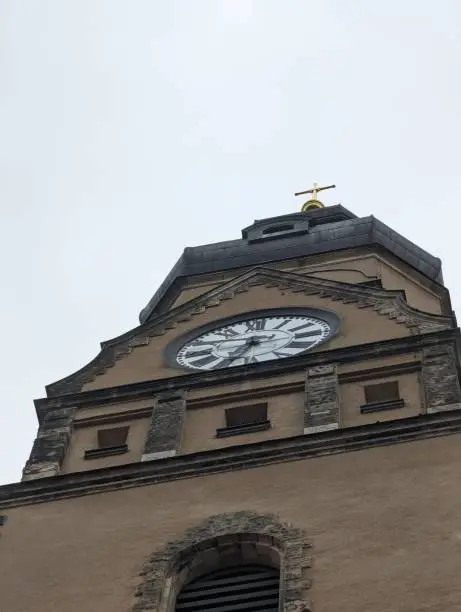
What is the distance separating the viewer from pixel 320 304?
30641 millimetres

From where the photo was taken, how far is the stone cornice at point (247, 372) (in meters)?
27.2

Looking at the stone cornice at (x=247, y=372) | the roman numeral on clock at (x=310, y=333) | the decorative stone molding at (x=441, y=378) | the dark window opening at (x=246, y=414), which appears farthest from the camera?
the roman numeral on clock at (x=310, y=333)

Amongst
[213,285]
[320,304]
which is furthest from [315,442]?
[213,285]

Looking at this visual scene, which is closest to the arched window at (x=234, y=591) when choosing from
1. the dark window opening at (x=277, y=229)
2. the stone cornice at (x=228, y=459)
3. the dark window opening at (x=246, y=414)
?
the stone cornice at (x=228, y=459)

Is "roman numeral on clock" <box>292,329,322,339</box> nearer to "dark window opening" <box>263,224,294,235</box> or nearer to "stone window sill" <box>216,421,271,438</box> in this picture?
"stone window sill" <box>216,421,271,438</box>

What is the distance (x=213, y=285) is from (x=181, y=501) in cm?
1193

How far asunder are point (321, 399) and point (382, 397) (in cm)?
104

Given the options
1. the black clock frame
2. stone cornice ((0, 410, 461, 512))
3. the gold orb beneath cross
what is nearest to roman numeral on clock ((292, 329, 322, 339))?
the black clock frame

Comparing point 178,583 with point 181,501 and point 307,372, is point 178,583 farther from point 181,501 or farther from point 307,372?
point 307,372

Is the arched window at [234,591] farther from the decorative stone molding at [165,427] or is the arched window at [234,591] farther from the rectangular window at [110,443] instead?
the rectangular window at [110,443]

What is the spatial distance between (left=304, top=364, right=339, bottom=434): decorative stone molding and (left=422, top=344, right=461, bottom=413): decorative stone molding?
1.43 meters

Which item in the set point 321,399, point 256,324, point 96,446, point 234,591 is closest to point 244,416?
point 321,399

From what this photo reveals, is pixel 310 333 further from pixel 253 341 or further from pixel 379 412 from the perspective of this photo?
pixel 379 412

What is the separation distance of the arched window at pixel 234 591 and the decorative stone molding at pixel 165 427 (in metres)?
3.28
